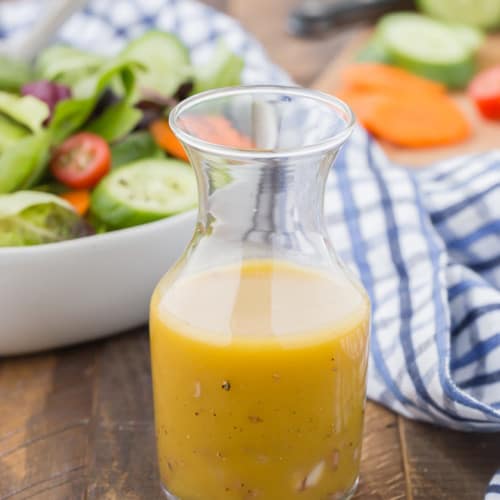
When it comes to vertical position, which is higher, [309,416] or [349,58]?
[309,416]

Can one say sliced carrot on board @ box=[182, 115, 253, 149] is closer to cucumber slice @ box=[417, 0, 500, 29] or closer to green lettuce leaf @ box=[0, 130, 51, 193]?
green lettuce leaf @ box=[0, 130, 51, 193]

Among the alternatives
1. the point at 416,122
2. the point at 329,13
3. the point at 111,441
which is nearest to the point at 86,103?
the point at 111,441

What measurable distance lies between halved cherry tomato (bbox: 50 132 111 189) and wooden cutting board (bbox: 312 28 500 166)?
2.25ft

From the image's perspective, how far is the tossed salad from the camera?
118cm

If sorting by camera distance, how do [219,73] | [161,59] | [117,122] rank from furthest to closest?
[161,59]
[219,73]
[117,122]

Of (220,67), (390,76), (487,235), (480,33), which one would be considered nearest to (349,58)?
(390,76)

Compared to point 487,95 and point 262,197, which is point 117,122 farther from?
point 487,95

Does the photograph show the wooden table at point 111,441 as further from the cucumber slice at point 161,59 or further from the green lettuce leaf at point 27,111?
the cucumber slice at point 161,59

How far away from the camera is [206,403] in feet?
2.86

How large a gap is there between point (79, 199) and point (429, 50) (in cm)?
113

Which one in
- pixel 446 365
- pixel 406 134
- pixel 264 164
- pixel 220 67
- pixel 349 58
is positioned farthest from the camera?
pixel 349 58

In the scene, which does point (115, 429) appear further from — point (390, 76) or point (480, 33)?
point (480, 33)

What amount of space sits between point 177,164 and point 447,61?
1.01m

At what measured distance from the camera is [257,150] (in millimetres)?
804
